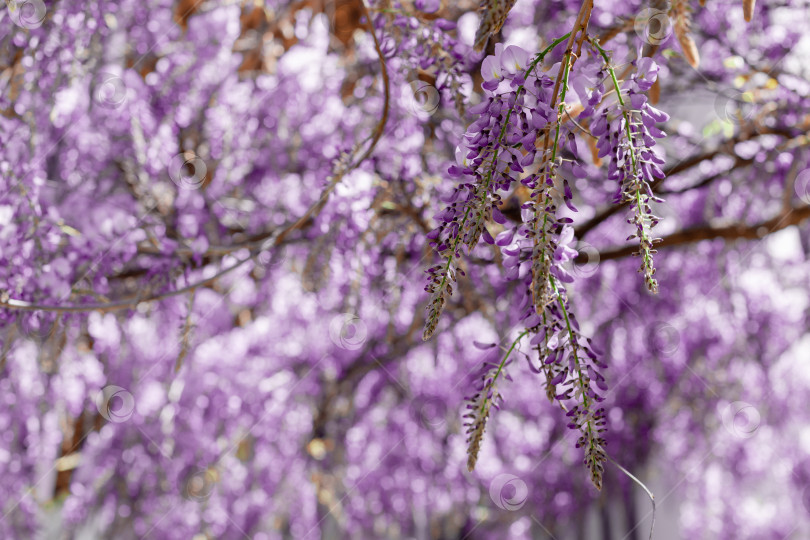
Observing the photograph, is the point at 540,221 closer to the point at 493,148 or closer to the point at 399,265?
the point at 493,148

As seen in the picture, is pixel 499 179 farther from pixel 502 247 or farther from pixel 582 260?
pixel 582 260

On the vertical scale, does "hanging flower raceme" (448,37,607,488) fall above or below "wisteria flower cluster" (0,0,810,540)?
above

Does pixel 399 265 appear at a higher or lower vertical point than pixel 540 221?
lower

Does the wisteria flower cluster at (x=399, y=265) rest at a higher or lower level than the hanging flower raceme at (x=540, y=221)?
lower

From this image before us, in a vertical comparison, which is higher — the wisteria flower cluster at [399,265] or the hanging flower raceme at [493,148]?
the hanging flower raceme at [493,148]

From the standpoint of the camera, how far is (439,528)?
17.5 ft

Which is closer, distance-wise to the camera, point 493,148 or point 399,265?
point 493,148

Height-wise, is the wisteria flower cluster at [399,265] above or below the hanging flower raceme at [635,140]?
below

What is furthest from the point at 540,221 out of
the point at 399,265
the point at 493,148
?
the point at 399,265

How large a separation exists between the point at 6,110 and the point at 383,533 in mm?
4281

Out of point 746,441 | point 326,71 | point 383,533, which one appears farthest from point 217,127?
point 746,441

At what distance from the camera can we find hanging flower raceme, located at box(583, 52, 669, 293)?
720mm

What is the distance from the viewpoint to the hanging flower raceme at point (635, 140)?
72cm

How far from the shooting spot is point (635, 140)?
77 centimetres
